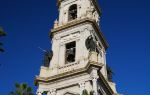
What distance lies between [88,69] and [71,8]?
1305 centimetres

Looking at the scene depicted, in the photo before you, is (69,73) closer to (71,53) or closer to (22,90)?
(71,53)

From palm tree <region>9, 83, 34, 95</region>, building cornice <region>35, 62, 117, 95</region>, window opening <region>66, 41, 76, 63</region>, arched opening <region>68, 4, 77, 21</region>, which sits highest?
arched opening <region>68, 4, 77, 21</region>

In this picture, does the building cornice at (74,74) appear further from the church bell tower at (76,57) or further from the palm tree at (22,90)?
the palm tree at (22,90)

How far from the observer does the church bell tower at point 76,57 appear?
1206 inches

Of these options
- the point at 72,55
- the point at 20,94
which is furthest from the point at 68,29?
the point at 20,94

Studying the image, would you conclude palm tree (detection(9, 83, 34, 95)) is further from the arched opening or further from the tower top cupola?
the arched opening

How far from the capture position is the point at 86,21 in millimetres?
36375

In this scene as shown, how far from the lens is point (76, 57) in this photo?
33500 mm

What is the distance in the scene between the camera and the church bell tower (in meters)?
30.6

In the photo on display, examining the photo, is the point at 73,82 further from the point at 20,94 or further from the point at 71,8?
the point at 71,8

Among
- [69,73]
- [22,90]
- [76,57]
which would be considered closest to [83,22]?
[76,57]

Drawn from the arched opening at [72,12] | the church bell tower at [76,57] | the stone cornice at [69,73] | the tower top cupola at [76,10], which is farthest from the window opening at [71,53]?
the arched opening at [72,12]

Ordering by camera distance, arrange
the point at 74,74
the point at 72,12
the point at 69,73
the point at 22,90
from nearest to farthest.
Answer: the point at 22,90
the point at 74,74
the point at 69,73
the point at 72,12

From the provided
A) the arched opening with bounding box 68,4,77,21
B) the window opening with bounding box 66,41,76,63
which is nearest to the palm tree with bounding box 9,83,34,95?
the window opening with bounding box 66,41,76,63
